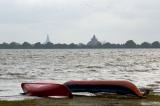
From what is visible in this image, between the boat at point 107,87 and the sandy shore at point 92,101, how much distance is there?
0.44 meters

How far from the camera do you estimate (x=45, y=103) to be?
2259cm

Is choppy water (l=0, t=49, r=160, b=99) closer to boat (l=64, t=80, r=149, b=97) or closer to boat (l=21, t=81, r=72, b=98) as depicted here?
boat (l=21, t=81, r=72, b=98)

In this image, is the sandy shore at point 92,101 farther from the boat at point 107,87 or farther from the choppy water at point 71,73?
the choppy water at point 71,73

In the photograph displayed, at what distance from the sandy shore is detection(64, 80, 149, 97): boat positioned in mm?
438

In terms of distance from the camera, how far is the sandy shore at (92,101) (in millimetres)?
22375

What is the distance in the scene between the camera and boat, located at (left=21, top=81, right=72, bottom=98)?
83.3 feet

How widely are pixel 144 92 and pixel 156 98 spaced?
1.69m

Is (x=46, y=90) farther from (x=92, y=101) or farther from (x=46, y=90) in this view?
(x=92, y=101)

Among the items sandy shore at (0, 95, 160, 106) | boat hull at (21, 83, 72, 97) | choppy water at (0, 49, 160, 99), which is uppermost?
boat hull at (21, 83, 72, 97)

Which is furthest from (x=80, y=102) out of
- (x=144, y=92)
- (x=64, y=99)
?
(x=144, y=92)

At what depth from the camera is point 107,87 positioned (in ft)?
86.2

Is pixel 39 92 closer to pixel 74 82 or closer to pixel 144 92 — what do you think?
pixel 74 82

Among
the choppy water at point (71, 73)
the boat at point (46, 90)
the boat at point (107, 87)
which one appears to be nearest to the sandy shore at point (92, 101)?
the boat at point (107, 87)

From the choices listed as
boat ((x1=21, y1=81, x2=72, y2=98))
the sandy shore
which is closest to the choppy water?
boat ((x1=21, y1=81, x2=72, y2=98))
